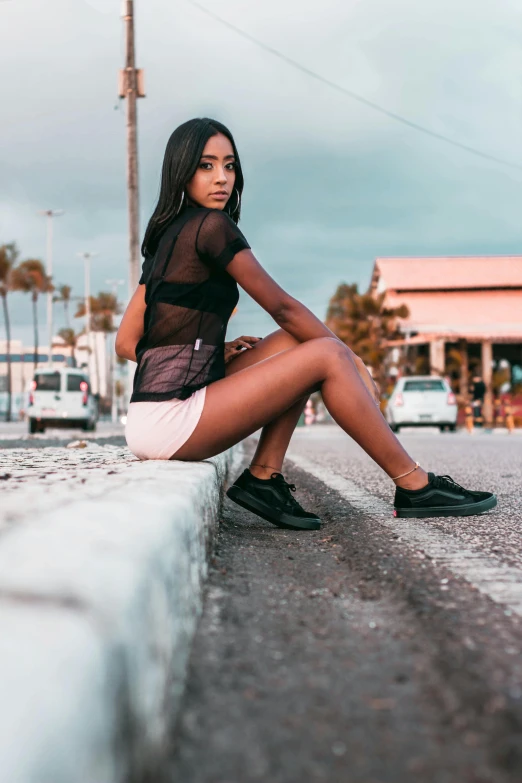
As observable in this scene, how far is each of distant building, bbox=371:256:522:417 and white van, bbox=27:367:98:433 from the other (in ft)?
50.3

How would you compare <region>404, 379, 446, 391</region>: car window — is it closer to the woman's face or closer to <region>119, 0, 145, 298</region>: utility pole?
<region>119, 0, 145, 298</region>: utility pole

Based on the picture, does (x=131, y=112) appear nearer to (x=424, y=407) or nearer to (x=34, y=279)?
(x=424, y=407)

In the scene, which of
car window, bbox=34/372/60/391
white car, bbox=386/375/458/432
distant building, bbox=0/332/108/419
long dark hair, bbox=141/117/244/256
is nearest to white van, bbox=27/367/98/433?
car window, bbox=34/372/60/391

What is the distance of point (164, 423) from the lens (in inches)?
123

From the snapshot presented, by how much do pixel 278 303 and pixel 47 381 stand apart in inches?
835

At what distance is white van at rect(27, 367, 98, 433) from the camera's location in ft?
76.4

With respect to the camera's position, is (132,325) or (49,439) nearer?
(132,325)

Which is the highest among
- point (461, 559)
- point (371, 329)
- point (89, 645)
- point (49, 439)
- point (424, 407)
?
point (371, 329)

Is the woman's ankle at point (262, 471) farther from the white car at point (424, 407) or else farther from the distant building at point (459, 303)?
the distant building at point (459, 303)

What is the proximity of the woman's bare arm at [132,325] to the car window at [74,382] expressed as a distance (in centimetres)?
2044

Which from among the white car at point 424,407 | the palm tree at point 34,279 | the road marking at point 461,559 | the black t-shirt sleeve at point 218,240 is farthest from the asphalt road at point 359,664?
the palm tree at point 34,279

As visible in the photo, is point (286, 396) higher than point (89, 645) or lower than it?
higher

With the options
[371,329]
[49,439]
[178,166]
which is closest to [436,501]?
[178,166]

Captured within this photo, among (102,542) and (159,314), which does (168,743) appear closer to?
(102,542)
